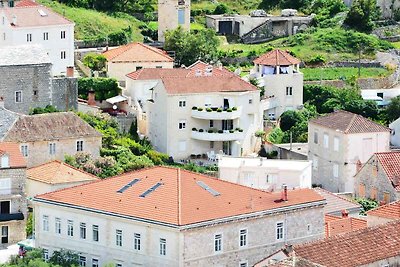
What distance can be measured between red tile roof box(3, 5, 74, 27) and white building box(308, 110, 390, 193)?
1753cm

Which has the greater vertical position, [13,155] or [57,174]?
[13,155]

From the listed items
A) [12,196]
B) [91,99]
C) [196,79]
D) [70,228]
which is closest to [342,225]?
[70,228]

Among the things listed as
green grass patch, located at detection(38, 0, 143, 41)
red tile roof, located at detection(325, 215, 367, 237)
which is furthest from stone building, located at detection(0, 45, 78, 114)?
red tile roof, located at detection(325, 215, 367, 237)

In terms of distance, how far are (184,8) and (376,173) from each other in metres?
30.9

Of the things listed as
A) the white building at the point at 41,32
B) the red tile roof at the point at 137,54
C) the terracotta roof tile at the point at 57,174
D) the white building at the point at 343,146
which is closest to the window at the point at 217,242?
the terracotta roof tile at the point at 57,174

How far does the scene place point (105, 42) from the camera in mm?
116000

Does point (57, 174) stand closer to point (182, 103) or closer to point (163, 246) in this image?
point (182, 103)

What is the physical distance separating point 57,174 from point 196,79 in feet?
50.8

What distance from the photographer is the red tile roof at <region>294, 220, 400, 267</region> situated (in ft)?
230

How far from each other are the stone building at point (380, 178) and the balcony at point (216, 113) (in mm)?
10546

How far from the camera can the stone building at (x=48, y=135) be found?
9238 centimetres

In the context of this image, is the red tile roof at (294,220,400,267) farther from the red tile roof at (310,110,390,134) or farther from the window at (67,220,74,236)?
the red tile roof at (310,110,390,134)

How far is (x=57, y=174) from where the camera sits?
88750 mm

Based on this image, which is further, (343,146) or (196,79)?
(196,79)
